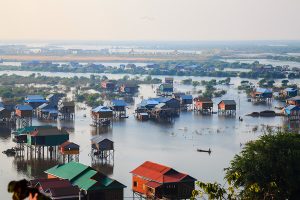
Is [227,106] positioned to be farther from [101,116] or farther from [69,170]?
[69,170]

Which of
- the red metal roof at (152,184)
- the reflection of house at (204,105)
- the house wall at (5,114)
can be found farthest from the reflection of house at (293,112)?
the red metal roof at (152,184)

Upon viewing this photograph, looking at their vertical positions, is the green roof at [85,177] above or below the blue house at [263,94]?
above

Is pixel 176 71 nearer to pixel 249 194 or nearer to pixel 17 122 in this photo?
pixel 17 122

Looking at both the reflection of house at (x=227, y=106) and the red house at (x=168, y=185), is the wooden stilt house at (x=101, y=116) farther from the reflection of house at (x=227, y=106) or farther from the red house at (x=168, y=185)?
the red house at (x=168, y=185)

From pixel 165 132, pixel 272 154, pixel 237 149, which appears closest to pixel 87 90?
pixel 165 132

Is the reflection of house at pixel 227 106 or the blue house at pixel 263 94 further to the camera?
the blue house at pixel 263 94

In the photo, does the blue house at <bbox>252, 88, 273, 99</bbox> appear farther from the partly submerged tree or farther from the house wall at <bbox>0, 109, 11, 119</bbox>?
the partly submerged tree

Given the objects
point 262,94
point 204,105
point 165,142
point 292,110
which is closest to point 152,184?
point 165,142
